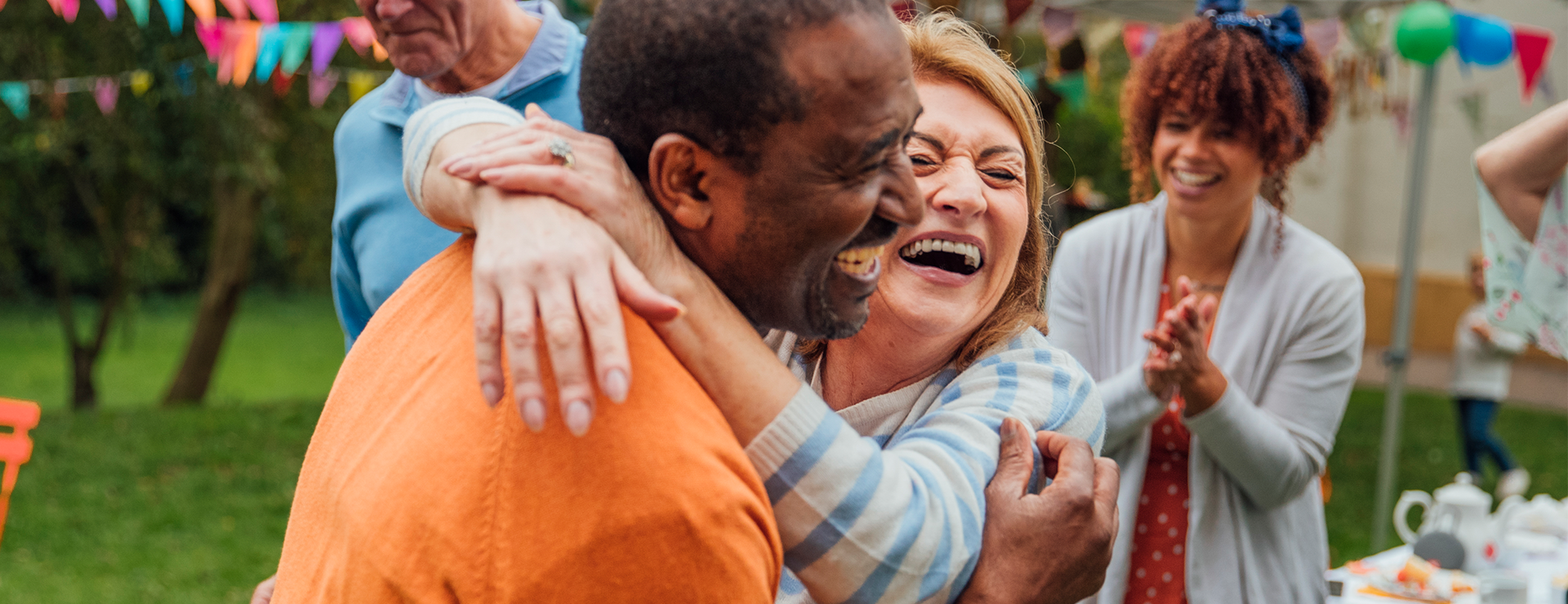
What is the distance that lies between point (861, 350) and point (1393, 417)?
4645 mm

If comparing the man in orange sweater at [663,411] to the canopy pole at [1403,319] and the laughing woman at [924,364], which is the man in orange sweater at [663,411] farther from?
the canopy pole at [1403,319]

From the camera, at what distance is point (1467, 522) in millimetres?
3312

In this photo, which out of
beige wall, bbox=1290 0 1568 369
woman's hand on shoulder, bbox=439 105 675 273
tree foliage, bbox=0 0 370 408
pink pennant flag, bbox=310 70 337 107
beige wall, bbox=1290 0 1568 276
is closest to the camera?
woman's hand on shoulder, bbox=439 105 675 273

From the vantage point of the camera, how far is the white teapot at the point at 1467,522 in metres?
3.29

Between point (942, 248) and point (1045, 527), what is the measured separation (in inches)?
16.2

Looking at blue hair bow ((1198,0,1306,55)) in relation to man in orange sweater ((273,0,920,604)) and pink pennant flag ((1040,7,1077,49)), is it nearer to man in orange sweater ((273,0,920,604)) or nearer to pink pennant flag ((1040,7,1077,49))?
man in orange sweater ((273,0,920,604))

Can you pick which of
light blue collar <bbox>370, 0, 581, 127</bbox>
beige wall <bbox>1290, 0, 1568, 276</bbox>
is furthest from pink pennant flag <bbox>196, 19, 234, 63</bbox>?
beige wall <bbox>1290, 0, 1568, 276</bbox>

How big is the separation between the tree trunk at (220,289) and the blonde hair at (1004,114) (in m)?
10.0

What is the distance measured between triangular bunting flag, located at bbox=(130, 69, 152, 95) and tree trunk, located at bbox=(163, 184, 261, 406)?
229cm

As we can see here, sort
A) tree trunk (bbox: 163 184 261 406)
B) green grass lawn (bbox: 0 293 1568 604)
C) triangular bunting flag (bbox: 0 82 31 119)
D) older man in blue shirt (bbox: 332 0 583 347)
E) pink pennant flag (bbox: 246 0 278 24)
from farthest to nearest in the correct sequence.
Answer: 1. tree trunk (bbox: 163 184 261 406)
2. triangular bunting flag (bbox: 0 82 31 119)
3. green grass lawn (bbox: 0 293 1568 604)
4. pink pennant flag (bbox: 246 0 278 24)
5. older man in blue shirt (bbox: 332 0 583 347)

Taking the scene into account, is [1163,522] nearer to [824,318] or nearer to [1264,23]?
[1264,23]

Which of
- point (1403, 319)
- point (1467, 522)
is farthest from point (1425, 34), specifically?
point (1467, 522)

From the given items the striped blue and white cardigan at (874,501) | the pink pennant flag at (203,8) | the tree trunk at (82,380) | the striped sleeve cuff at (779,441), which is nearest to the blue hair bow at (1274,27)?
the striped blue and white cardigan at (874,501)

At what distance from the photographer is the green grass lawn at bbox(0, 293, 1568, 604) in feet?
20.3
